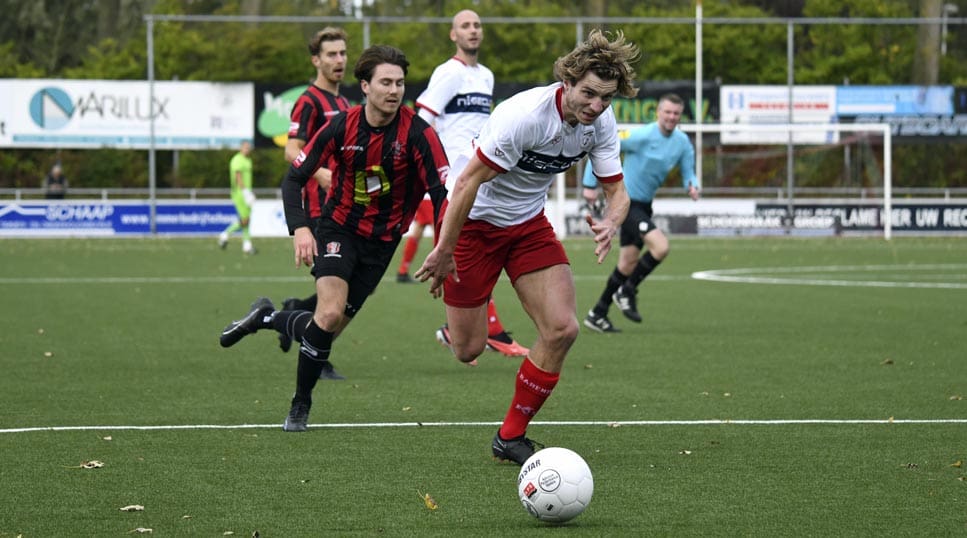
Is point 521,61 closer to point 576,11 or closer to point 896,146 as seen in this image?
point 576,11

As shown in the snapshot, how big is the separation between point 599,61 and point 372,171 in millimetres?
2051

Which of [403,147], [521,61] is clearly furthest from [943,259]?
[521,61]

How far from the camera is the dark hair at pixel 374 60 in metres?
8.00

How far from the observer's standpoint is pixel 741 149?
122 ft

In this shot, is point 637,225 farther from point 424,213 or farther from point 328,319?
point 328,319

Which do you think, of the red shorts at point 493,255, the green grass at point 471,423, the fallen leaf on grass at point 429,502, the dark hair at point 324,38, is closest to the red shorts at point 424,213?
the green grass at point 471,423

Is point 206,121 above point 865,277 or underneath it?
above

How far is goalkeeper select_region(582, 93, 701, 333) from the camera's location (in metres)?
13.9

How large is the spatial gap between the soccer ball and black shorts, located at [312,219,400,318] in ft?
8.72

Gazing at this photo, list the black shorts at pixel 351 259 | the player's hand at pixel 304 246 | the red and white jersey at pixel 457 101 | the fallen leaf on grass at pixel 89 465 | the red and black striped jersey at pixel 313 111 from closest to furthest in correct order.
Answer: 1. the fallen leaf on grass at pixel 89 465
2. the player's hand at pixel 304 246
3. the black shorts at pixel 351 259
4. the red and black striped jersey at pixel 313 111
5. the red and white jersey at pixel 457 101

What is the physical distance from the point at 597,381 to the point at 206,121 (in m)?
29.0

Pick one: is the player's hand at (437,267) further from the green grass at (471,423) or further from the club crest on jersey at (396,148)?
the club crest on jersey at (396,148)

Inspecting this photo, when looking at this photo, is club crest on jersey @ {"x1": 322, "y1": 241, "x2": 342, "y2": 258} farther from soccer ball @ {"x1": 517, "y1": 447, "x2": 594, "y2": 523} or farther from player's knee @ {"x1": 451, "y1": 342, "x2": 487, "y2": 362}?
soccer ball @ {"x1": 517, "y1": 447, "x2": 594, "y2": 523}

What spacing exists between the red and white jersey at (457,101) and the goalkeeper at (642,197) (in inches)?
73.9
